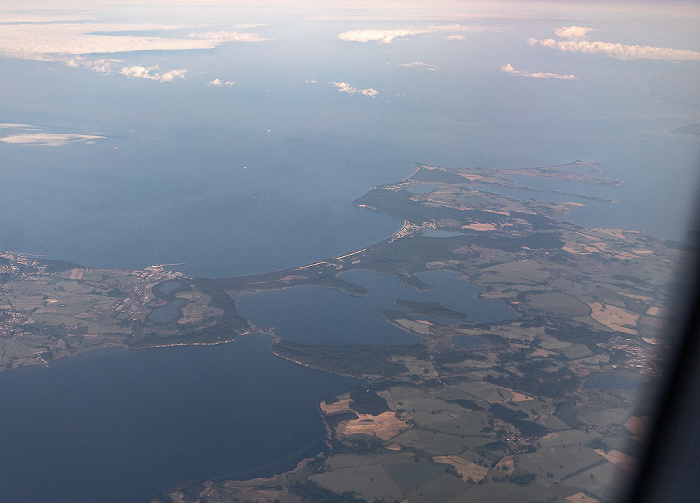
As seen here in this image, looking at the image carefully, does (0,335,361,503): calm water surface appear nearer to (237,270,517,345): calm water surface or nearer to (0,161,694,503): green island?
(0,161,694,503): green island

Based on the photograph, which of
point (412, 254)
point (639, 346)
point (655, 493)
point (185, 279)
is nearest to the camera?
point (655, 493)

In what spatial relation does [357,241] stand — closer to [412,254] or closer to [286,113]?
[412,254]

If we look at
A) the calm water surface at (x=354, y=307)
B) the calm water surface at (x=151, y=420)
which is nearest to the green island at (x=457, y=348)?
the calm water surface at (x=354, y=307)

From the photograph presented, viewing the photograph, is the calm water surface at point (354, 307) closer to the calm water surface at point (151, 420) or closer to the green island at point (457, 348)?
the green island at point (457, 348)

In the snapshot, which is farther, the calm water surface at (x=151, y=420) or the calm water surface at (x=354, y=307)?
the calm water surface at (x=354, y=307)

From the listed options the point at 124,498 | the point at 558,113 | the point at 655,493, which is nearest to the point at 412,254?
the point at 124,498

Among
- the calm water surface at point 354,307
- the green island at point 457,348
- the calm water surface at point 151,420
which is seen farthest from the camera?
the calm water surface at point 354,307

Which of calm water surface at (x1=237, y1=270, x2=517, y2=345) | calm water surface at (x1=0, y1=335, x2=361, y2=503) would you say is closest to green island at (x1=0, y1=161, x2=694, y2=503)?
calm water surface at (x1=237, y1=270, x2=517, y2=345)

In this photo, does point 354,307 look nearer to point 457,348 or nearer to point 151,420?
point 457,348

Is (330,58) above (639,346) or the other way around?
above

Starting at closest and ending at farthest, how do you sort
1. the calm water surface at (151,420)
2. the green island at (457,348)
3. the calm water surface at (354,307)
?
the green island at (457,348) → the calm water surface at (151,420) → the calm water surface at (354,307)
